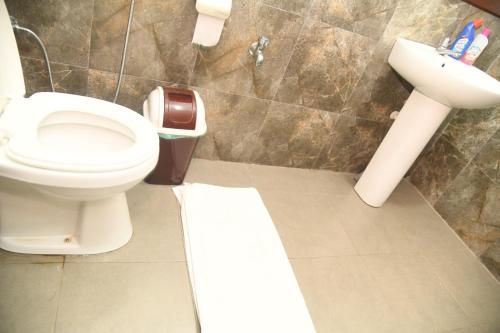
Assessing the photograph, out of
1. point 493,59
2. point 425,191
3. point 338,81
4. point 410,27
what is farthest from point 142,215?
point 493,59

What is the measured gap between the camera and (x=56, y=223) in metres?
1.11

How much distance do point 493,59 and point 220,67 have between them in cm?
151

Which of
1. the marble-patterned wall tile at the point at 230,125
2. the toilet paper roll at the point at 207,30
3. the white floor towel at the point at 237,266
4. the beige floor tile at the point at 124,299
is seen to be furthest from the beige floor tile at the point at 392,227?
the toilet paper roll at the point at 207,30

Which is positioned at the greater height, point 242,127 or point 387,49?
point 387,49

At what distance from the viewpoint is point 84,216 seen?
1094 millimetres

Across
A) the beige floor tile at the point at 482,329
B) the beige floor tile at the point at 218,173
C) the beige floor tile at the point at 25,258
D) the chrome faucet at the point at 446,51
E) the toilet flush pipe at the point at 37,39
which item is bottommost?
the beige floor tile at the point at 25,258

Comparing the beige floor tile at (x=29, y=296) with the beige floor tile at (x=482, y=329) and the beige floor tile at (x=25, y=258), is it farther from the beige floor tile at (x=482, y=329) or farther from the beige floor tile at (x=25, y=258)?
the beige floor tile at (x=482, y=329)

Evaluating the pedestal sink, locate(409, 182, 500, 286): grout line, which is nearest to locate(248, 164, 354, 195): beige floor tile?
the pedestal sink

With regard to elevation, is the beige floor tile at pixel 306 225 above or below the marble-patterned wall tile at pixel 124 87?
below

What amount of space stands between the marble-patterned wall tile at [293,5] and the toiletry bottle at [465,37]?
82cm

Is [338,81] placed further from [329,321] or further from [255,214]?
[329,321]

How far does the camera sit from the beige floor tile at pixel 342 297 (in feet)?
4.11

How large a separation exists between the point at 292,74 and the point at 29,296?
1.42m

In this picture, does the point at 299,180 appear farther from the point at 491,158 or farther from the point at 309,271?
the point at 491,158
